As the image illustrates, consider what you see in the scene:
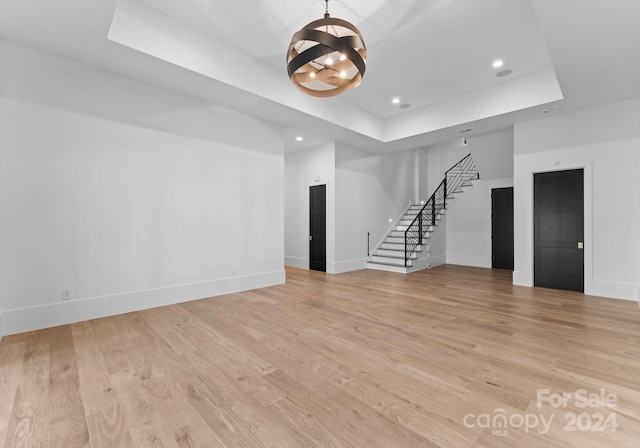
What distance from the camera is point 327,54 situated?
125 inches

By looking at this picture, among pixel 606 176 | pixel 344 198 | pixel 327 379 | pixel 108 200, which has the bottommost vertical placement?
pixel 327 379

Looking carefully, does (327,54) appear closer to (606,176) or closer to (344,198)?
(344,198)

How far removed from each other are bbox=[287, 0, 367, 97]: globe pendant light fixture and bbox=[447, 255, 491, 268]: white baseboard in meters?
7.88

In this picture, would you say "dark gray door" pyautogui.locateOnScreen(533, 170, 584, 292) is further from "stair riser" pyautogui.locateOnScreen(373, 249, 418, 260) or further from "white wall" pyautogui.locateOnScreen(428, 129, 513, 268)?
"stair riser" pyautogui.locateOnScreen(373, 249, 418, 260)

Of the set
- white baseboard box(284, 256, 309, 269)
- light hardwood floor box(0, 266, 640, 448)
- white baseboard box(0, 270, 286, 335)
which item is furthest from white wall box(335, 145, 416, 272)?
light hardwood floor box(0, 266, 640, 448)

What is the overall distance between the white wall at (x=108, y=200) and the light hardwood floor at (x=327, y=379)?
545 mm

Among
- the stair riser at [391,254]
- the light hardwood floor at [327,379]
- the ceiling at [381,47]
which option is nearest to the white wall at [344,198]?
the stair riser at [391,254]

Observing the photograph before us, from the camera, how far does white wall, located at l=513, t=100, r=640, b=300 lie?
5355 millimetres

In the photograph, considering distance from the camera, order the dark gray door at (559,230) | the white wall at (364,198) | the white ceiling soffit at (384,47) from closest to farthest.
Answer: the white ceiling soffit at (384,47) < the dark gray door at (559,230) < the white wall at (364,198)

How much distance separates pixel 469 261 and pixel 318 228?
524cm

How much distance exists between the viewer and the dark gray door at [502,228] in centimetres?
884

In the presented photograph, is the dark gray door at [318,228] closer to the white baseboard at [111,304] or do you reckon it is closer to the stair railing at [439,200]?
the stair railing at [439,200]

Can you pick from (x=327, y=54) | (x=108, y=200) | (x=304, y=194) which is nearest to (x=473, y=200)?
(x=304, y=194)

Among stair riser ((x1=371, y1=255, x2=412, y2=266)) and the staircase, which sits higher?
the staircase
